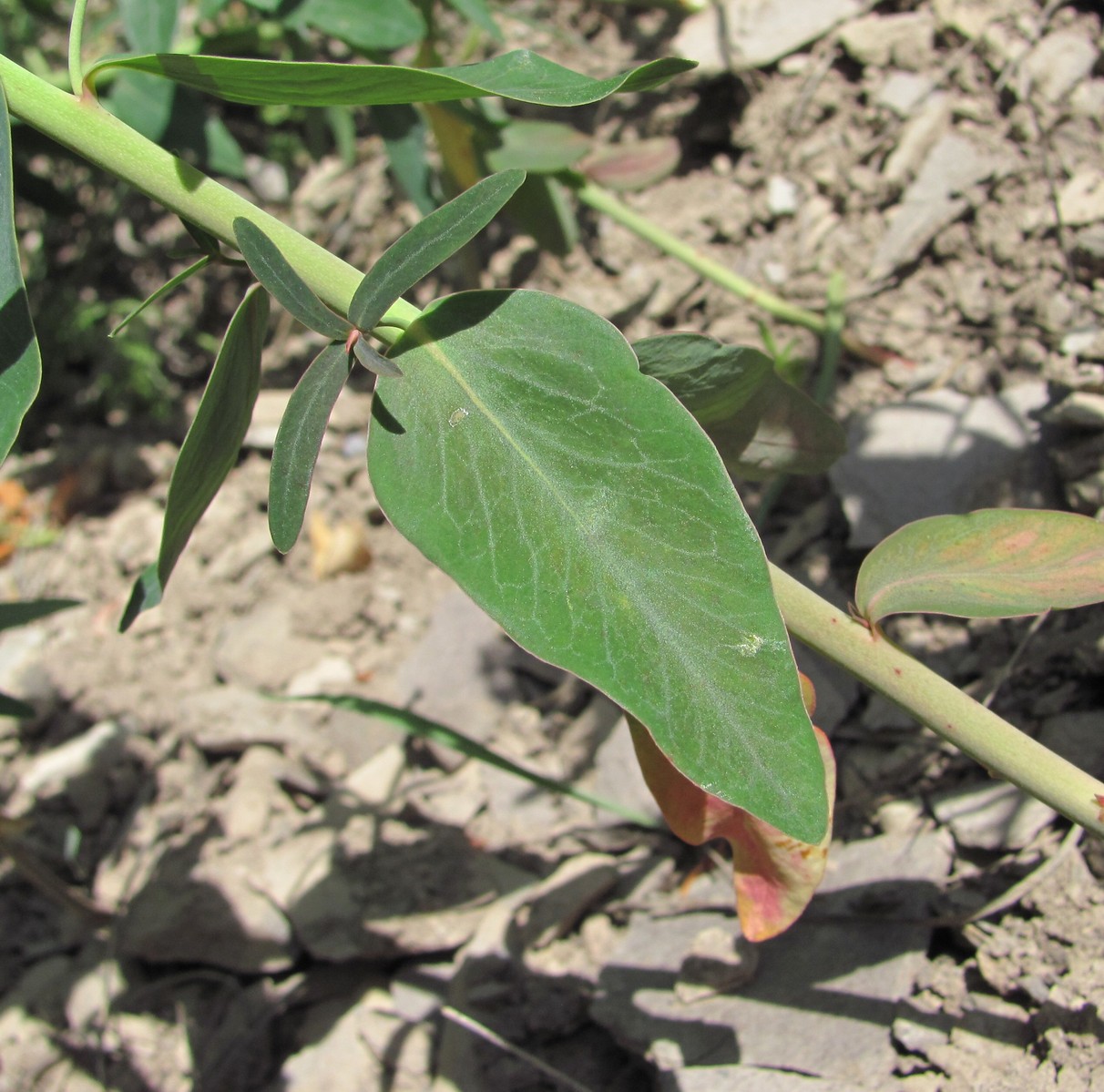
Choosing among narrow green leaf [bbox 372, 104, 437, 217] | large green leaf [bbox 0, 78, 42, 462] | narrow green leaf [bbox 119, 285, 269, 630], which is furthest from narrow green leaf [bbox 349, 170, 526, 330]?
narrow green leaf [bbox 372, 104, 437, 217]

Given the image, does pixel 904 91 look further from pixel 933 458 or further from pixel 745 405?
pixel 745 405

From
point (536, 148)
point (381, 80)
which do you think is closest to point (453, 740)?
point (381, 80)

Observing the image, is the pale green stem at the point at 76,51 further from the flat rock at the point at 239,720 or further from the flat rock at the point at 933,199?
the flat rock at the point at 933,199

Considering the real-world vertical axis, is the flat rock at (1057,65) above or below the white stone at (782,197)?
above

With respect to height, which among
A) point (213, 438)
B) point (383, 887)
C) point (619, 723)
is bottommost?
point (383, 887)

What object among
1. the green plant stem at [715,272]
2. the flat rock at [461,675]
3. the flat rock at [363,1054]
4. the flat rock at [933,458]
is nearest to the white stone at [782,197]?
the green plant stem at [715,272]

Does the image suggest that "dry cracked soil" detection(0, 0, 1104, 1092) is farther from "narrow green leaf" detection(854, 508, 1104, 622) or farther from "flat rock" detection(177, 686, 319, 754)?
"narrow green leaf" detection(854, 508, 1104, 622)

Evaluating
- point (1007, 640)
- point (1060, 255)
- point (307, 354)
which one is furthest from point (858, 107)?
point (307, 354)

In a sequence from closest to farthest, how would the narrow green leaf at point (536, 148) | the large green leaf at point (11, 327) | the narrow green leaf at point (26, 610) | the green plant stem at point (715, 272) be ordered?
the large green leaf at point (11, 327)
the narrow green leaf at point (26, 610)
the narrow green leaf at point (536, 148)
the green plant stem at point (715, 272)
